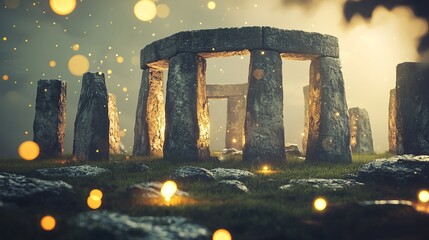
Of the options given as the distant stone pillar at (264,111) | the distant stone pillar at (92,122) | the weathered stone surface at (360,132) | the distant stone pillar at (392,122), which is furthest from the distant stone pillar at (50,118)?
the distant stone pillar at (392,122)

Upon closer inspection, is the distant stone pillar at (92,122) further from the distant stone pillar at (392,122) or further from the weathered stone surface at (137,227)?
the distant stone pillar at (392,122)

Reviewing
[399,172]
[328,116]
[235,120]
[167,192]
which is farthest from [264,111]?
[235,120]

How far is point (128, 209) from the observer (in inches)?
216

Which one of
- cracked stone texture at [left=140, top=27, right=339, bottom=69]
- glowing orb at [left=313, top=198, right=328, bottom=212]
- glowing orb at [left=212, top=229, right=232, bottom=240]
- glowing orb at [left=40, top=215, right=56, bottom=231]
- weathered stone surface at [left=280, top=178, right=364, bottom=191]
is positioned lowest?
glowing orb at [left=212, top=229, right=232, bottom=240]

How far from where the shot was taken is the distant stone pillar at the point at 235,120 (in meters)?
24.5

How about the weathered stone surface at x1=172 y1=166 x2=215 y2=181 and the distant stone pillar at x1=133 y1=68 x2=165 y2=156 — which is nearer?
the weathered stone surface at x1=172 y1=166 x2=215 y2=181

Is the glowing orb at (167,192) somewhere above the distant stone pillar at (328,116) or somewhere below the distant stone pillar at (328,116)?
below

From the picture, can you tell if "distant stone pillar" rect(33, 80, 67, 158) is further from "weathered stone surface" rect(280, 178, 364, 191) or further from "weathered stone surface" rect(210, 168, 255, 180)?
"weathered stone surface" rect(280, 178, 364, 191)

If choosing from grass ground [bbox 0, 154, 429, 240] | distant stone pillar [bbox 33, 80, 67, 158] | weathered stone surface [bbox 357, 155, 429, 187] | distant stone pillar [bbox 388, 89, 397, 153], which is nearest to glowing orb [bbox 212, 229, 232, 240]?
grass ground [bbox 0, 154, 429, 240]

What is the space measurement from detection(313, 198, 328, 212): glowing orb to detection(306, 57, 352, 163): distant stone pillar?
7.04m

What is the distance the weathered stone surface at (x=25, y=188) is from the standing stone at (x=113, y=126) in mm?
13054

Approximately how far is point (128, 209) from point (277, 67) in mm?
8630

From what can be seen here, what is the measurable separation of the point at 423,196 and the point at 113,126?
15981mm

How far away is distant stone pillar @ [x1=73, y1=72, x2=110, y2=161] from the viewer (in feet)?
41.3
